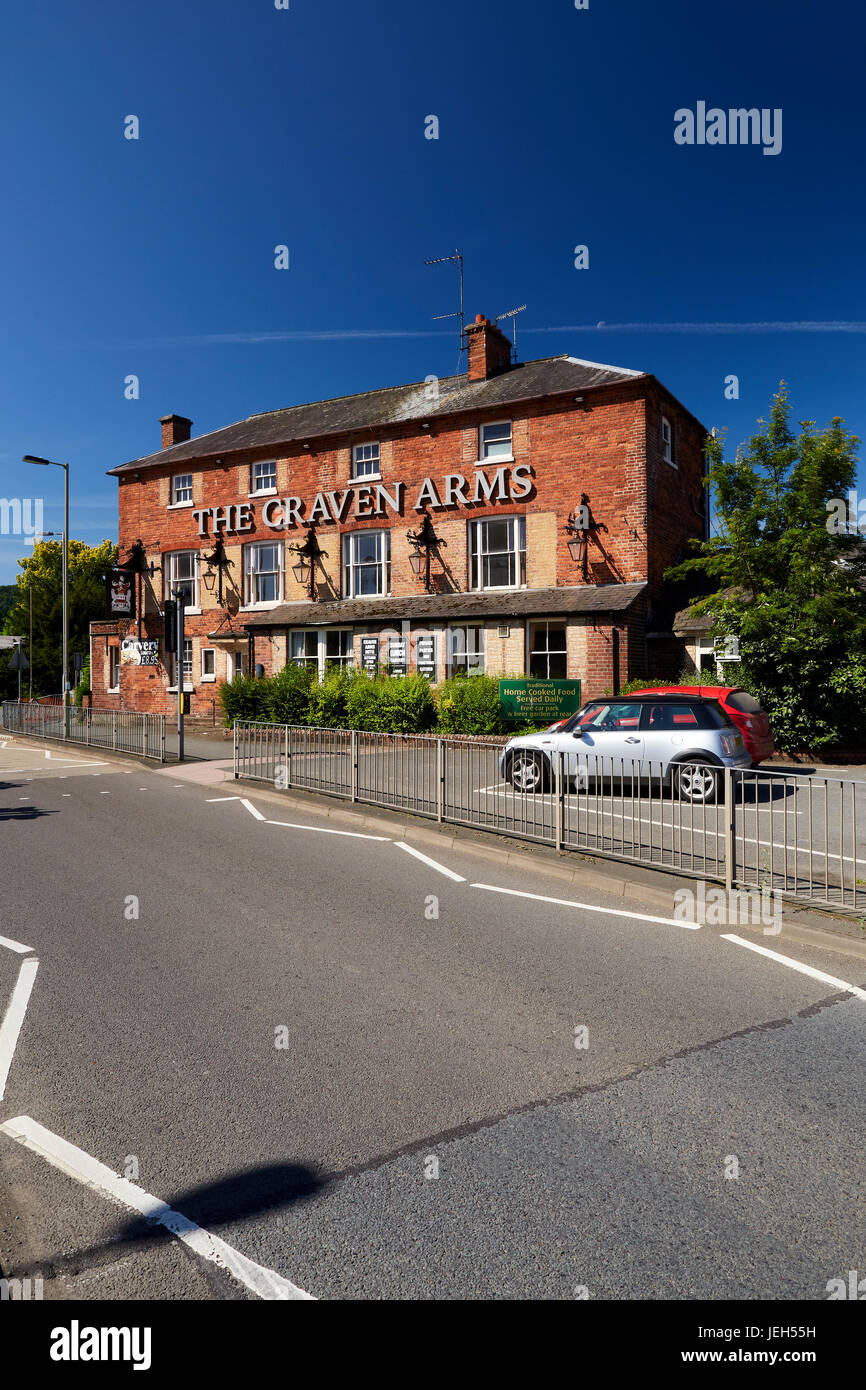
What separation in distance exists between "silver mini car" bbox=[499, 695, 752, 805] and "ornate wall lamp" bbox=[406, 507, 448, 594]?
1441 cm

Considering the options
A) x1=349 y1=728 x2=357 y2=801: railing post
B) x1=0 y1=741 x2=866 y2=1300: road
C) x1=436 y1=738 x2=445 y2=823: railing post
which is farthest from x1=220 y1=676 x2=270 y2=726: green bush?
x1=0 y1=741 x2=866 y2=1300: road

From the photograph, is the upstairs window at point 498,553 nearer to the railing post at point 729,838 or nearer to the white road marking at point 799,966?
the railing post at point 729,838

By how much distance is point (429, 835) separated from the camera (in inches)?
408

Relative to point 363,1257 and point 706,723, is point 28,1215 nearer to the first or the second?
point 363,1257

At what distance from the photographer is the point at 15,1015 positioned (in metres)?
5.00

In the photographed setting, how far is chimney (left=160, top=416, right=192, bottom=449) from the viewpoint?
118 feet

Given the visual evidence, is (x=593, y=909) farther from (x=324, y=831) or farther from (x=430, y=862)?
(x=324, y=831)

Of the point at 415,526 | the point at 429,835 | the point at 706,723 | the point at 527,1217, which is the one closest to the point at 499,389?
the point at 415,526

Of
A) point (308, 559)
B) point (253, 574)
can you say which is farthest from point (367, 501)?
point (253, 574)

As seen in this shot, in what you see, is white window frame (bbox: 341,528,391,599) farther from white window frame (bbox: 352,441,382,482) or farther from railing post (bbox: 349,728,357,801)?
railing post (bbox: 349,728,357,801)

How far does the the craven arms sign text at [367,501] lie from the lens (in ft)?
82.3

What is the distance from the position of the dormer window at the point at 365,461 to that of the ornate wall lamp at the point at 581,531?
760cm

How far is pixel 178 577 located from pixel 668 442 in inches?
753
